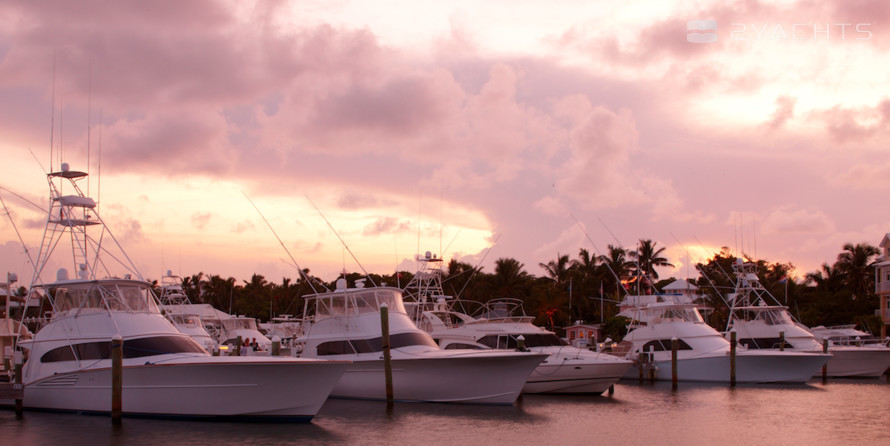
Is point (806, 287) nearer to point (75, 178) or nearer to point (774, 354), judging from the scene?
point (774, 354)

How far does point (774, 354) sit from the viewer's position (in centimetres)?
3678

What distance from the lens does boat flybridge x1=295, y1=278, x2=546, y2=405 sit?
26297 mm

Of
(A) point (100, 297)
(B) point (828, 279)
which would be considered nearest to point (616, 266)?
(B) point (828, 279)

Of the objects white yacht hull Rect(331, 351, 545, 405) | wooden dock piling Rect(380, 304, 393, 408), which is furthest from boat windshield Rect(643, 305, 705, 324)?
wooden dock piling Rect(380, 304, 393, 408)

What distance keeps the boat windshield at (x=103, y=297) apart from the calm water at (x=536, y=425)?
3183 millimetres

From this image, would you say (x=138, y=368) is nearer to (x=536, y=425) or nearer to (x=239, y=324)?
(x=536, y=425)

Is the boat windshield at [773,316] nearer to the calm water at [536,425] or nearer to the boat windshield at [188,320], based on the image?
the calm water at [536,425]

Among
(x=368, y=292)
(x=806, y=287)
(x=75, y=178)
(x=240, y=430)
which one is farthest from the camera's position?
(x=806, y=287)

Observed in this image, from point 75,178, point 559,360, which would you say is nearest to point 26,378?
point 75,178

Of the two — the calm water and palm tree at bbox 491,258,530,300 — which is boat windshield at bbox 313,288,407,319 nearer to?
the calm water

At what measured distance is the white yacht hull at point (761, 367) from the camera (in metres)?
36.8

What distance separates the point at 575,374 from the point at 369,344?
328 inches

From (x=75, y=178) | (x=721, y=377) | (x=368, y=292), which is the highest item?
(x=75, y=178)

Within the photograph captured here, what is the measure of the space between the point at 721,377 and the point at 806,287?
37.6m
